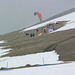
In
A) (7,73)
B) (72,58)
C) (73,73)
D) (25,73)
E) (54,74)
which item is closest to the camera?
(73,73)

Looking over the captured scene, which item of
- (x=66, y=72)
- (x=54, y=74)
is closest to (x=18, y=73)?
(x=54, y=74)

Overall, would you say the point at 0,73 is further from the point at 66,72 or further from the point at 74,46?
the point at 74,46

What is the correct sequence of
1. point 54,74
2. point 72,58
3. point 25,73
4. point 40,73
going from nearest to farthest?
point 54,74
point 40,73
point 25,73
point 72,58

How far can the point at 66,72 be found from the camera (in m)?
7.53

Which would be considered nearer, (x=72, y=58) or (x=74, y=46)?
(x=72, y=58)

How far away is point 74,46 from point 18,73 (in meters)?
7.00

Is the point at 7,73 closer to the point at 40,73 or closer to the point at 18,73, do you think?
the point at 18,73

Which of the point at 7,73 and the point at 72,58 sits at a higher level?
the point at 72,58

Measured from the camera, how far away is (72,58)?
1092 centimetres

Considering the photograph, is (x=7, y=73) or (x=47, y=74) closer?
(x=47, y=74)

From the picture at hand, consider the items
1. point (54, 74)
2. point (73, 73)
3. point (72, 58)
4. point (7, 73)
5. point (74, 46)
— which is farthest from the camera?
point (74, 46)

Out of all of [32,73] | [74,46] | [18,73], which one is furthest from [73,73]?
[74,46]

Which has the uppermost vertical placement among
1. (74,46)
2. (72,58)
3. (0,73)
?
(74,46)

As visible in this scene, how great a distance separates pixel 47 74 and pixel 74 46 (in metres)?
7.09
